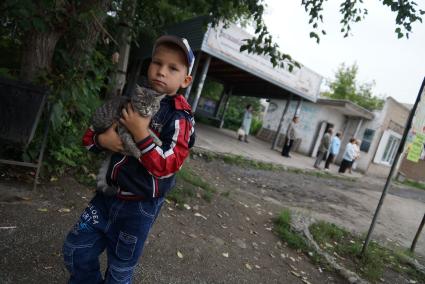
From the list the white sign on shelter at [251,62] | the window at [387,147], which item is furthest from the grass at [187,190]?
the window at [387,147]

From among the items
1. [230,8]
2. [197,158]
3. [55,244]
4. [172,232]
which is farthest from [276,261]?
[197,158]

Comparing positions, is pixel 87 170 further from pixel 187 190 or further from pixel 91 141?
pixel 91 141

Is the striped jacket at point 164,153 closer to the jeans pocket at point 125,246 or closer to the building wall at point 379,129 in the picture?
the jeans pocket at point 125,246

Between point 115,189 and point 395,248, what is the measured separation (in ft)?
19.4

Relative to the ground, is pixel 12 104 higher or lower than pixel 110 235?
higher

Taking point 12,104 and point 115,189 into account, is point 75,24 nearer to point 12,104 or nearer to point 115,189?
point 12,104

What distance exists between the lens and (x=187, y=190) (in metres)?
5.51

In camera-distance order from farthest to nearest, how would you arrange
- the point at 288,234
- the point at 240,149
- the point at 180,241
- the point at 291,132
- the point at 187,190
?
the point at 291,132 → the point at 240,149 → the point at 187,190 → the point at 288,234 → the point at 180,241

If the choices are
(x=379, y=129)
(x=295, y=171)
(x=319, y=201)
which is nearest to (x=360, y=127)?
(x=379, y=129)

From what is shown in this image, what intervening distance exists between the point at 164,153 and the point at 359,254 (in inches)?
174

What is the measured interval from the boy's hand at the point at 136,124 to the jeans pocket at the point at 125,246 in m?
0.58

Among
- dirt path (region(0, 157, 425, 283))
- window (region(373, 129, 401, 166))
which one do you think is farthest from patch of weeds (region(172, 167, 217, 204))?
window (region(373, 129, 401, 166))

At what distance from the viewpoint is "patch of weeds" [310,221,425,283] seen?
15.4 feet

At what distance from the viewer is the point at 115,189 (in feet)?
6.13
